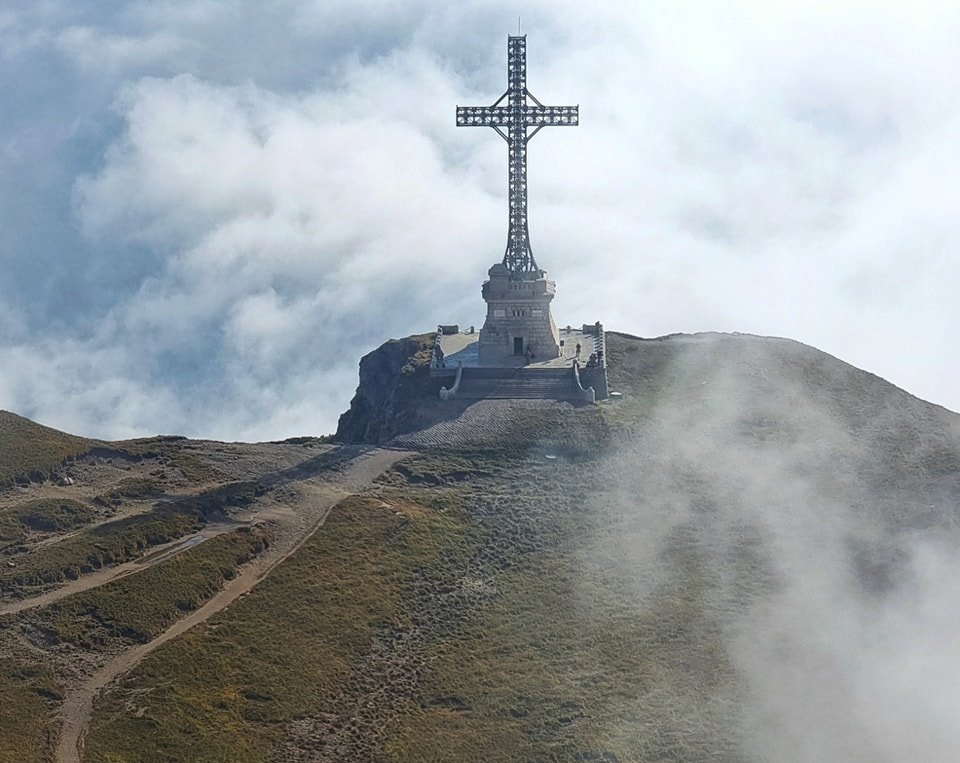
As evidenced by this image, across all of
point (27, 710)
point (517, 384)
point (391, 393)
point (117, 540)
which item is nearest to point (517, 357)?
point (517, 384)

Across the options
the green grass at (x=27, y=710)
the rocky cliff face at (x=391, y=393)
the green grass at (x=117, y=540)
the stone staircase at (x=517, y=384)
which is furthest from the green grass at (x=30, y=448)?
the stone staircase at (x=517, y=384)

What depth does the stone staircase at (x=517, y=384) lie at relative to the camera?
3125 inches

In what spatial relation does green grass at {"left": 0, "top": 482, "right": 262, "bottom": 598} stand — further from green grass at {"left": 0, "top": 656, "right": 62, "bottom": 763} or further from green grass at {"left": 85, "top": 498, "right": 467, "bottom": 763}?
green grass at {"left": 0, "top": 656, "right": 62, "bottom": 763}

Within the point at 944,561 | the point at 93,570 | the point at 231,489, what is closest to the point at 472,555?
the point at 231,489

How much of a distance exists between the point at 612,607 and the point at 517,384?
23.9 meters

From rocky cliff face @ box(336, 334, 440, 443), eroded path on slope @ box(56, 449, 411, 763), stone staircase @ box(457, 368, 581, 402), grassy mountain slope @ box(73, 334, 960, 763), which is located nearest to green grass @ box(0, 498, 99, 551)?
eroded path on slope @ box(56, 449, 411, 763)

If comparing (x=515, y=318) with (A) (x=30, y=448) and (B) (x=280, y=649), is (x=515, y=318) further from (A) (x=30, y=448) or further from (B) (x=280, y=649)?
(B) (x=280, y=649)

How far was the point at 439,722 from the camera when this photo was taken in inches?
1944

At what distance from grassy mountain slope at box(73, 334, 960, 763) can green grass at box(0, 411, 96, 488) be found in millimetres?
16630

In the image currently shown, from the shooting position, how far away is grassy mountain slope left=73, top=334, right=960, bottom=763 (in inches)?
1916

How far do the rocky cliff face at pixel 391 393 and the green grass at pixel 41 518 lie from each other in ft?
69.8

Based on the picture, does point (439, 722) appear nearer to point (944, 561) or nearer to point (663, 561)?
point (663, 561)

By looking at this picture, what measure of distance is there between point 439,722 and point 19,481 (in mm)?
28446

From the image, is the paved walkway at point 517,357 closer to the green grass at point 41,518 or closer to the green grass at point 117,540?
the green grass at point 117,540
